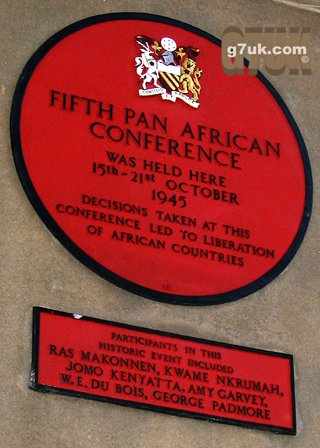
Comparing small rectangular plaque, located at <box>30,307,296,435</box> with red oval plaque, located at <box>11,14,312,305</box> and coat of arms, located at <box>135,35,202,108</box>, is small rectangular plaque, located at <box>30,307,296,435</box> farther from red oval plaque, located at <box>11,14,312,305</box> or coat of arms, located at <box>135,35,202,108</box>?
coat of arms, located at <box>135,35,202,108</box>

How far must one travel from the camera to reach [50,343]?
896 centimetres

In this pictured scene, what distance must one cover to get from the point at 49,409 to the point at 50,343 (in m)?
0.37

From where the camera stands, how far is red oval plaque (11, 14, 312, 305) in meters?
9.43

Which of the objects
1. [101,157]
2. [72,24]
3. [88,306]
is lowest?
[88,306]

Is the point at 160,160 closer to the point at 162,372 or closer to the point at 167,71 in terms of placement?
the point at 167,71

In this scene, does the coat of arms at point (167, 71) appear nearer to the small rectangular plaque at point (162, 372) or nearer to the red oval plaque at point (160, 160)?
the red oval plaque at point (160, 160)

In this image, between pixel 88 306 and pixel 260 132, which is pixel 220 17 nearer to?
pixel 260 132

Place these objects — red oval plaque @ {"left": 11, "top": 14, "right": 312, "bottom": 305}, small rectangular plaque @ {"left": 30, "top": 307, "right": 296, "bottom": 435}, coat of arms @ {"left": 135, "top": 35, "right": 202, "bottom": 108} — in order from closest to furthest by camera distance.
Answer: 1. small rectangular plaque @ {"left": 30, "top": 307, "right": 296, "bottom": 435}
2. red oval plaque @ {"left": 11, "top": 14, "right": 312, "bottom": 305}
3. coat of arms @ {"left": 135, "top": 35, "right": 202, "bottom": 108}

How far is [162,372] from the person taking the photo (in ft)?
30.1

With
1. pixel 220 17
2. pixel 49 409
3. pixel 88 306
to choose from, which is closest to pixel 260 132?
pixel 220 17

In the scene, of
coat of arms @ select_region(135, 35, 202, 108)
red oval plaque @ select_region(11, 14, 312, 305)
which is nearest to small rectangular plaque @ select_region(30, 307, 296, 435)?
red oval plaque @ select_region(11, 14, 312, 305)

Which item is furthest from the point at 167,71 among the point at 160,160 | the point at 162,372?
the point at 162,372

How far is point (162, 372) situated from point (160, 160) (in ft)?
4.42

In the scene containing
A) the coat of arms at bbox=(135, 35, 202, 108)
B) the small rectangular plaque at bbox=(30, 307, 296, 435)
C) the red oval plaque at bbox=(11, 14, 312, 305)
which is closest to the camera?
the small rectangular plaque at bbox=(30, 307, 296, 435)
